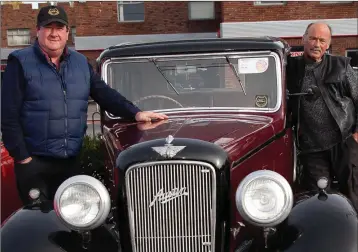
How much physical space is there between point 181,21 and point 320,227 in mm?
18895

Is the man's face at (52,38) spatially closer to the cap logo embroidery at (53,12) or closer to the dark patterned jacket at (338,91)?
the cap logo embroidery at (53,12)

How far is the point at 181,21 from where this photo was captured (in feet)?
70.1

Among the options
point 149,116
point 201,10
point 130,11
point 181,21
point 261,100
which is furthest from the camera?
point 181,21

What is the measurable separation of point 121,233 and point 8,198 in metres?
1.92

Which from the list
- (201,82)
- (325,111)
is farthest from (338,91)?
(201,82)

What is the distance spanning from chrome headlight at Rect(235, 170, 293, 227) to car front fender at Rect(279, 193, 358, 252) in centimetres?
15

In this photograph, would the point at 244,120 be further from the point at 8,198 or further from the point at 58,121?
the point at 8,198

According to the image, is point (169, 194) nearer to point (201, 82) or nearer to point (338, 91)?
point (201, 82)

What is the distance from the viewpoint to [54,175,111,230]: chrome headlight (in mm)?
2992

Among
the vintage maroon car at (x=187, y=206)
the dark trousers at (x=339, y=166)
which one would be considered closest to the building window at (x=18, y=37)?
the dark trousers at (x=339, y=166)

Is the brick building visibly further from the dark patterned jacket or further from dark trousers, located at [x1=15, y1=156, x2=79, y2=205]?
dark trousers, located at [x1=15, y1=156, x2=79, y2=205]

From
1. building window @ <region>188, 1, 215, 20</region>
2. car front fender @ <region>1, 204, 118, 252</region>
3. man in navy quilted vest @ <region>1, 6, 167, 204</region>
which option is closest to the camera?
car front fender @ <region>1, 204, 118, 252</region>

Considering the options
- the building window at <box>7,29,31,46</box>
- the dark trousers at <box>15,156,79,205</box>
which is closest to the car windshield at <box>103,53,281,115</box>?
the dark trousers at <box>15,156,79,205</box>

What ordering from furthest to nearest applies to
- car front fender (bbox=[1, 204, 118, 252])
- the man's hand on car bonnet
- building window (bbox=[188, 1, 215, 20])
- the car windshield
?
1. building window (bbox=[188, 1, 215, 20])
2. the car windshield
3. the man's hand on car bonnet
4. car front fender (bbox=[1, 204, 118, 252])
